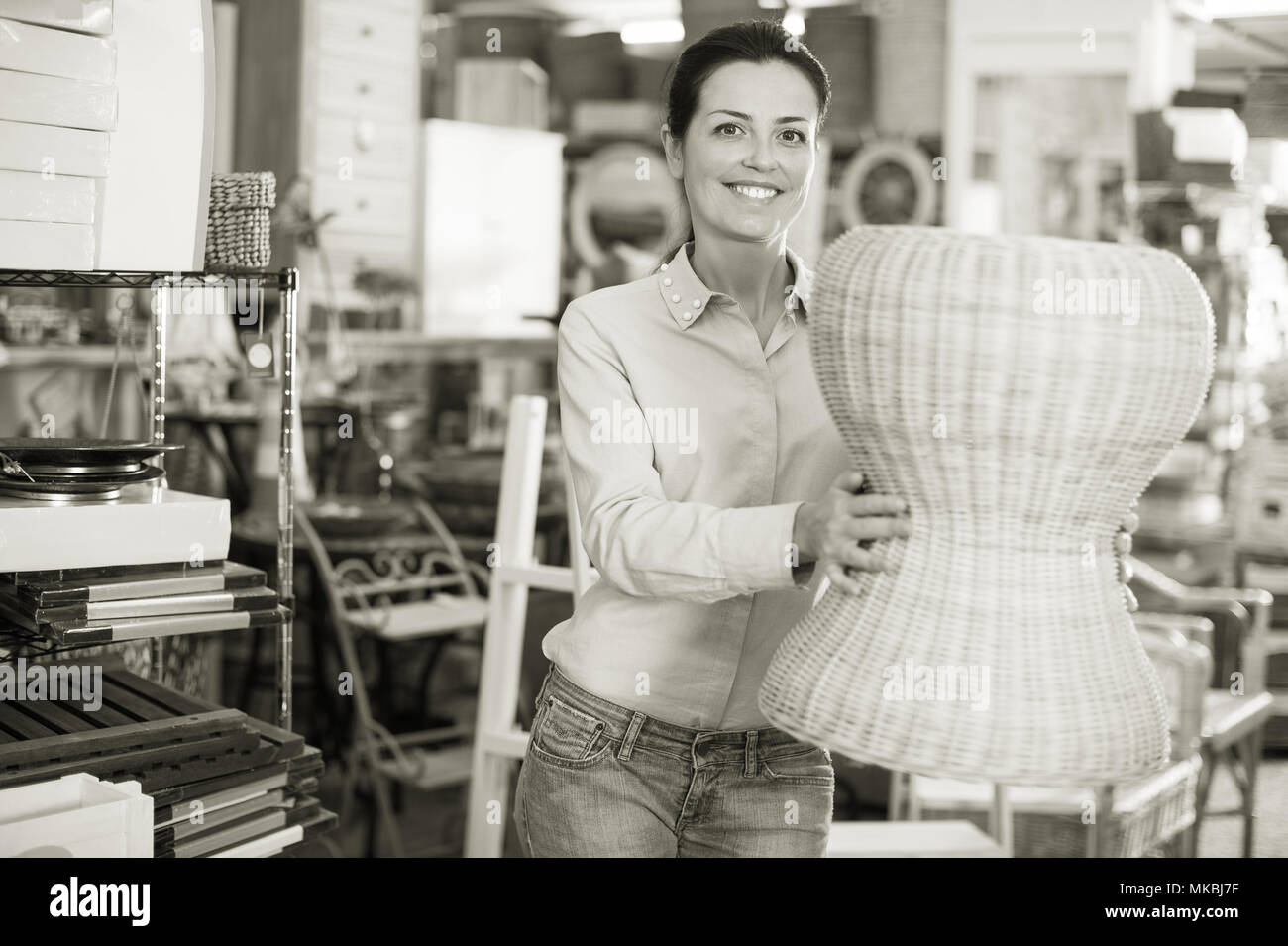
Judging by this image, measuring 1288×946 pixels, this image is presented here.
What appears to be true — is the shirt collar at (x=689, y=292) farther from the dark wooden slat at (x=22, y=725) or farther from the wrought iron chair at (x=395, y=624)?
the wrought iron chair at (x=395, y=624)

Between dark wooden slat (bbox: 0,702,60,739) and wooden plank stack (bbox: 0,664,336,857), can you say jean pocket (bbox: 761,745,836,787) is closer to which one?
wooden plank stack (bbox: 0,664,336,857)

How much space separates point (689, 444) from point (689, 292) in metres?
0.18

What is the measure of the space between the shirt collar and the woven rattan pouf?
350 millimetres

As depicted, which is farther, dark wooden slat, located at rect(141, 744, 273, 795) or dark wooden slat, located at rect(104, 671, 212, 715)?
dark wooden slat, located at rect(104, 671, 212, 715)

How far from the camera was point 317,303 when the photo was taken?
571 cm

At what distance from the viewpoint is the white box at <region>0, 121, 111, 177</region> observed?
168cm

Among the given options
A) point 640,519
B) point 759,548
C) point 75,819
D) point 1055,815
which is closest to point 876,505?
point 759,548

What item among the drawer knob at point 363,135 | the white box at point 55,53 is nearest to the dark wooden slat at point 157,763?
the white box at point 55,53

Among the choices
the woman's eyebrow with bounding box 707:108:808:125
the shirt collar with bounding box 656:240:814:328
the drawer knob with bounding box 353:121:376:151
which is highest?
the drawer knob with bounding box 353:121:376:151

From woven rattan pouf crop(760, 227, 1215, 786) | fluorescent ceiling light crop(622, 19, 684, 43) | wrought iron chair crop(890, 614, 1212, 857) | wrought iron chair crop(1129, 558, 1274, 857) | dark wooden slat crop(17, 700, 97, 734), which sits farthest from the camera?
fluorescent ceiling light crop(622, 19, 684, 43)

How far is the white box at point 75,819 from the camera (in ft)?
4.75

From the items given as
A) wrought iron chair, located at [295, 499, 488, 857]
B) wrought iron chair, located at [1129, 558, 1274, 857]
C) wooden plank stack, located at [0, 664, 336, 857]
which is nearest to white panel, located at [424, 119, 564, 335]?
wrought iron chair, located at [295, 499, 488, 857]

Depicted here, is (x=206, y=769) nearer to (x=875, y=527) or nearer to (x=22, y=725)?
(x=22, y=725)

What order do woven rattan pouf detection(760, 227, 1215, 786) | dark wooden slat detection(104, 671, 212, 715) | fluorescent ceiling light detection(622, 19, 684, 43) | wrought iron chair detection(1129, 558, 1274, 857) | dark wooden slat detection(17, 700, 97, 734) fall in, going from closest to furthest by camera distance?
woven rattan pouf detection(760, 227, 1215, 786), dark wooden slat detection(17, 700, 97, 734), dark wooden slat detection(104, 671, 212, 715), wrought iron chair detection(1129, 558, 1274, 857), fluorescent ceiling light detection(622, 19, 684, 43)
